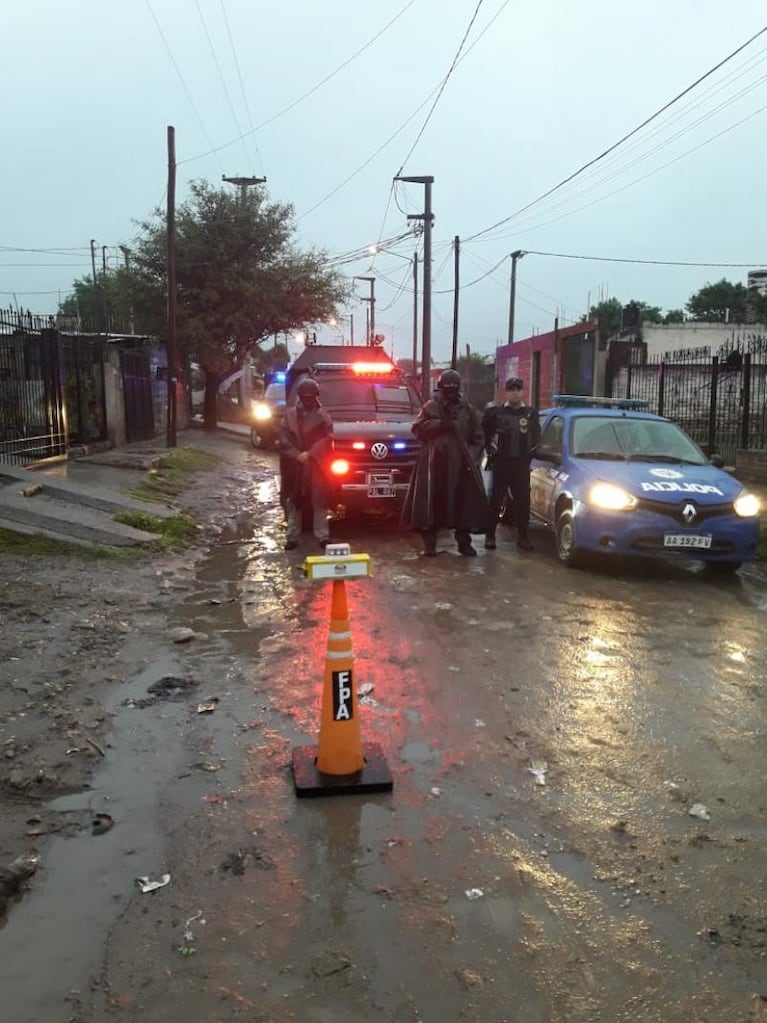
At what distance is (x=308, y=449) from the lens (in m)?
8.51

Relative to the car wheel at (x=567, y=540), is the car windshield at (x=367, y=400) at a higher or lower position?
higher

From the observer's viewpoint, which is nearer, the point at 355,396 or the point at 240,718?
the point at 240,718

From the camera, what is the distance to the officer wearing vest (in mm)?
8445

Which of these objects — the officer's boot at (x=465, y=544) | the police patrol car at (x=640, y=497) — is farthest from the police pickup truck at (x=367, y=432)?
the police patrol car at (x=640, y=497)

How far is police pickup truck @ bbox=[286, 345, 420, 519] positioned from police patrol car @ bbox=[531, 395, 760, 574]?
168cm

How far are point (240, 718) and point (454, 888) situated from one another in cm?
181

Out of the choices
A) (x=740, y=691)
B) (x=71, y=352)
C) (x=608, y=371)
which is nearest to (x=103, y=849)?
(x=740, y=691)

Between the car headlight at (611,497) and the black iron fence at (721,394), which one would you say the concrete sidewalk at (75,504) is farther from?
the black iron fence at (721,394)

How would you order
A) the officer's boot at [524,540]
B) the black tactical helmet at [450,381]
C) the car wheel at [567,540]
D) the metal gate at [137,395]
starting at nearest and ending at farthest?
the car wheel at [567,540]
the black tactical helmet at [450,381]
the officer's boot at [524,540]
the metal gate at [137,395]

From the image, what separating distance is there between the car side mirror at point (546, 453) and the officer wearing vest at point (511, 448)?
191 millimetres

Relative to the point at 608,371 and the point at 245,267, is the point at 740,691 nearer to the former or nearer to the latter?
the point at 608,371

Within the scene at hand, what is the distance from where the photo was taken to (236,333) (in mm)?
27016

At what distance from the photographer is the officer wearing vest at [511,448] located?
845 centimetres

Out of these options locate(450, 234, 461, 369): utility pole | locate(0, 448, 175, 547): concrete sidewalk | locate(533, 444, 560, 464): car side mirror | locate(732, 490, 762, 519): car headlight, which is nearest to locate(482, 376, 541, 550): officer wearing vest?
locate(533, 444, 560, 464): car side mirror
